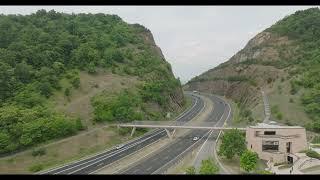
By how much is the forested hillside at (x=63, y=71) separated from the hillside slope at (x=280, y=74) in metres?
18.9

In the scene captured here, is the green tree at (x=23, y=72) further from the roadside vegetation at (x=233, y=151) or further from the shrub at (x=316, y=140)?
the shrub at (x=316, y=140)

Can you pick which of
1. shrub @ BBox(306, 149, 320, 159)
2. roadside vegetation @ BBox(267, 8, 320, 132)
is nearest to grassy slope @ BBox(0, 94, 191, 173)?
shrub @ BBox(306, 149, 320, 159)

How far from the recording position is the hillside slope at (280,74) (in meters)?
85.9

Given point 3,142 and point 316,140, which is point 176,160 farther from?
point 316,140

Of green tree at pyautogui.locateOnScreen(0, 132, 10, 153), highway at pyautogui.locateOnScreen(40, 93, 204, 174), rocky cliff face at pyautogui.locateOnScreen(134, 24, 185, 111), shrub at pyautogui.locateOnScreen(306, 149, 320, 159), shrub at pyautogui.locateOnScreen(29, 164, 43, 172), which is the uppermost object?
rocky cliff face at pyautogui.locateOnScreen(134, 24, 185, 111)

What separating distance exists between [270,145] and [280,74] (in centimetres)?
4790

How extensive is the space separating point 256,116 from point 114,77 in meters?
30.6

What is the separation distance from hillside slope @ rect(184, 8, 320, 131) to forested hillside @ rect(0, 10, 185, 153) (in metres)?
18.9

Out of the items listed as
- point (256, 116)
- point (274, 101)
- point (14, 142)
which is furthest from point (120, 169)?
point (274, 101)

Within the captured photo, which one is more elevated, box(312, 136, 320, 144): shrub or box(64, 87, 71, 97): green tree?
box(64, 87, 71, 97): green tree

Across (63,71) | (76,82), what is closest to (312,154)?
(76,82)

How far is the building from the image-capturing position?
213 feet

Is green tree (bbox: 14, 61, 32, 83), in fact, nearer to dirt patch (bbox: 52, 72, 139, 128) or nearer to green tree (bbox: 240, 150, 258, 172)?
dirt patch (bbox: 52, 72, 139, 128)

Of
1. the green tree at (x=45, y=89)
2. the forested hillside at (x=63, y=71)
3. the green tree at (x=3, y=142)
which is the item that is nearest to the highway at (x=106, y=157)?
the forested hillside at (x=63, y=71)
